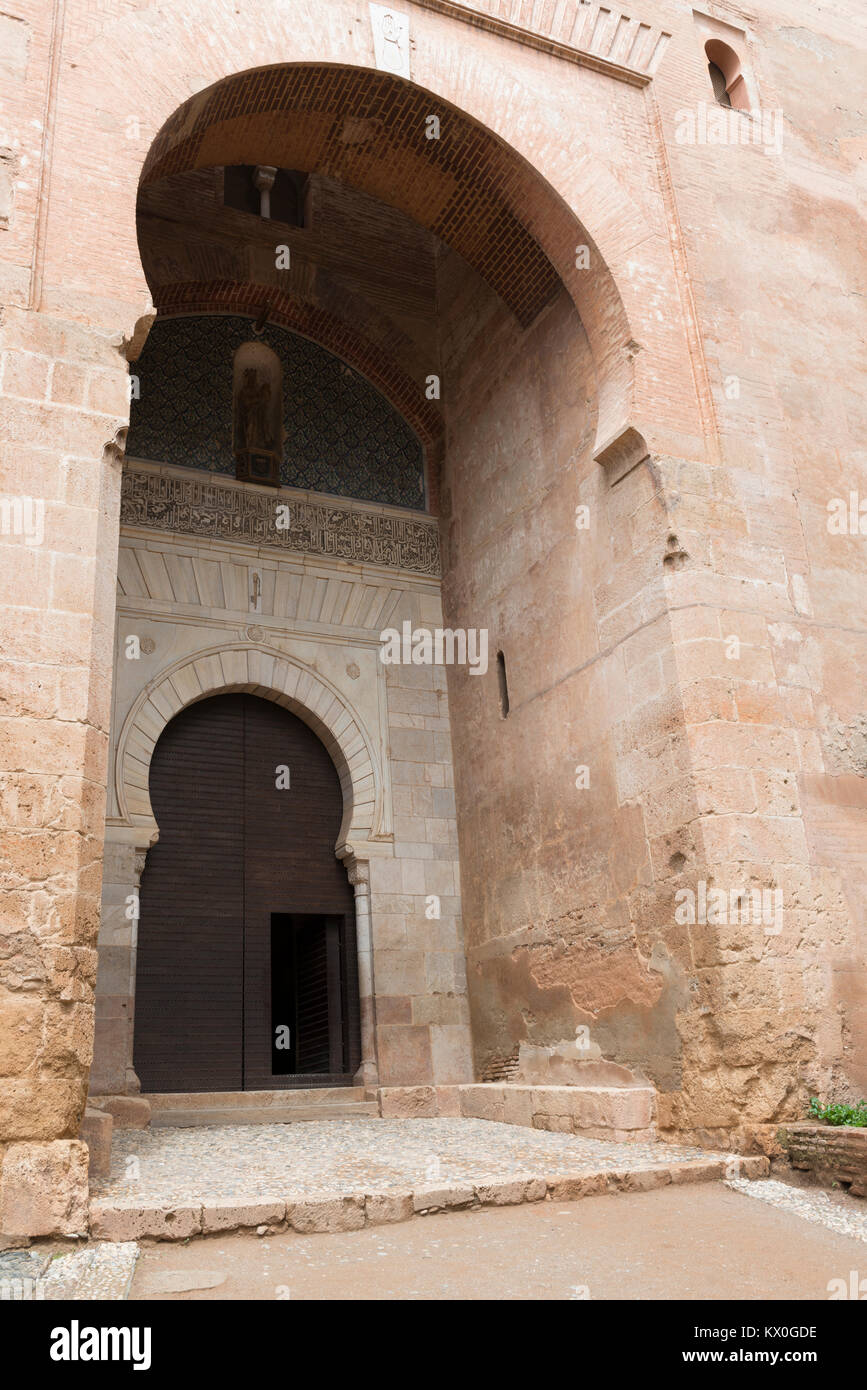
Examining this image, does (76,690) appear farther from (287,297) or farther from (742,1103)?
(287,297)

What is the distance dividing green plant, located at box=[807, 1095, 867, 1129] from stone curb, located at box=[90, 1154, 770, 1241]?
553 millimetres

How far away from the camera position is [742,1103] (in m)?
5.26

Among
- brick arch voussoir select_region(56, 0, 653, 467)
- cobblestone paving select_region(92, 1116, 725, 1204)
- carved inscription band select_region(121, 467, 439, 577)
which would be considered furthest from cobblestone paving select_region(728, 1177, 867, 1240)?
carved inscription band select_region(121, 467, 439, 577)

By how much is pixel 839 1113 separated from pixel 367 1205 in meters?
2.49

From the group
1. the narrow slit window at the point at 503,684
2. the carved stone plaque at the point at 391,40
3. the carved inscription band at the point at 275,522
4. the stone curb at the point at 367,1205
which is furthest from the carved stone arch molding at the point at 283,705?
the carved stone plaque at the point at 391,40

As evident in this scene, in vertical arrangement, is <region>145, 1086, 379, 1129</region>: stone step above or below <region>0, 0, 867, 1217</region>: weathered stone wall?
below

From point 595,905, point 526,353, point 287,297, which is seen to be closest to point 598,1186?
point 595,905

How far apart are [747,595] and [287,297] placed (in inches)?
202

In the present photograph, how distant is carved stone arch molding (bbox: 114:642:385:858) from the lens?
762 cm

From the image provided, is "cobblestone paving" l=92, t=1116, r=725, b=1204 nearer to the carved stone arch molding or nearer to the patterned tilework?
the carved stone arch molding

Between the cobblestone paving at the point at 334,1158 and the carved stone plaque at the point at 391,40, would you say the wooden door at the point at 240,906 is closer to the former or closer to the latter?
the cobblestone paving at the point at 334,1158

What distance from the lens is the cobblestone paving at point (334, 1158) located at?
435 cm

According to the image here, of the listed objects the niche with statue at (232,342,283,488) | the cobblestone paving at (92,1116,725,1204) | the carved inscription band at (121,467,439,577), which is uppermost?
the niche with statue at (232,342,283,488)

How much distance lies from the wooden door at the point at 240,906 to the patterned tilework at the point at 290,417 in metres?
2.04
